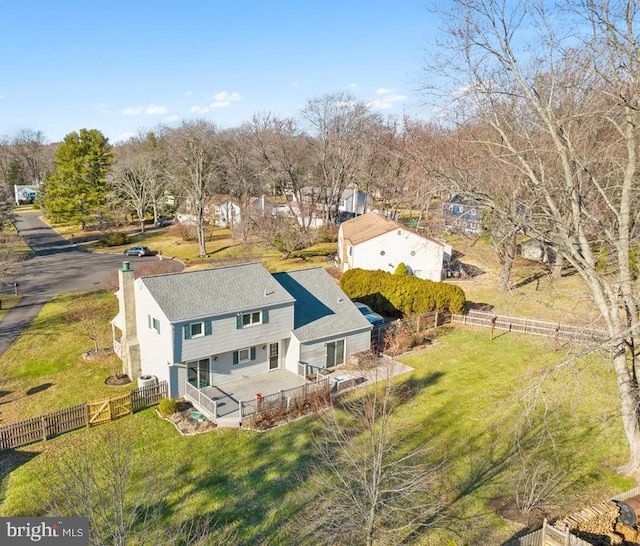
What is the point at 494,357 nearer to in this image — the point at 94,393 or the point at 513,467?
the point at 513,467

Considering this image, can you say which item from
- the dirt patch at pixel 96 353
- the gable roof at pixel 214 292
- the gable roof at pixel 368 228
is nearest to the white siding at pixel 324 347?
the gable roof at pixel 214 292

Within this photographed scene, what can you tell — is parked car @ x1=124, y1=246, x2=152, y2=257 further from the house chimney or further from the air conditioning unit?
the air conditioning unit

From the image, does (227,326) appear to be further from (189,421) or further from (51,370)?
(51,370)

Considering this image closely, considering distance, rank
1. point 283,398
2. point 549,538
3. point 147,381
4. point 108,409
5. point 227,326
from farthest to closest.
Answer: point 227,326
point 147,381
point 283,398
point 108,409
point 549,538

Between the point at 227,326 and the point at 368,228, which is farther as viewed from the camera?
the point at 368,228

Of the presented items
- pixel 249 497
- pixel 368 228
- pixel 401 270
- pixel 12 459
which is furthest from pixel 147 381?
pixel 368 228

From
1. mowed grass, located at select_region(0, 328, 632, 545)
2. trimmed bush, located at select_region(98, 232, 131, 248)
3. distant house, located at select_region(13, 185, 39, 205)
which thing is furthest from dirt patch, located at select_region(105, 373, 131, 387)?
distant house, located at select_region(13, 185, 39, 205)
